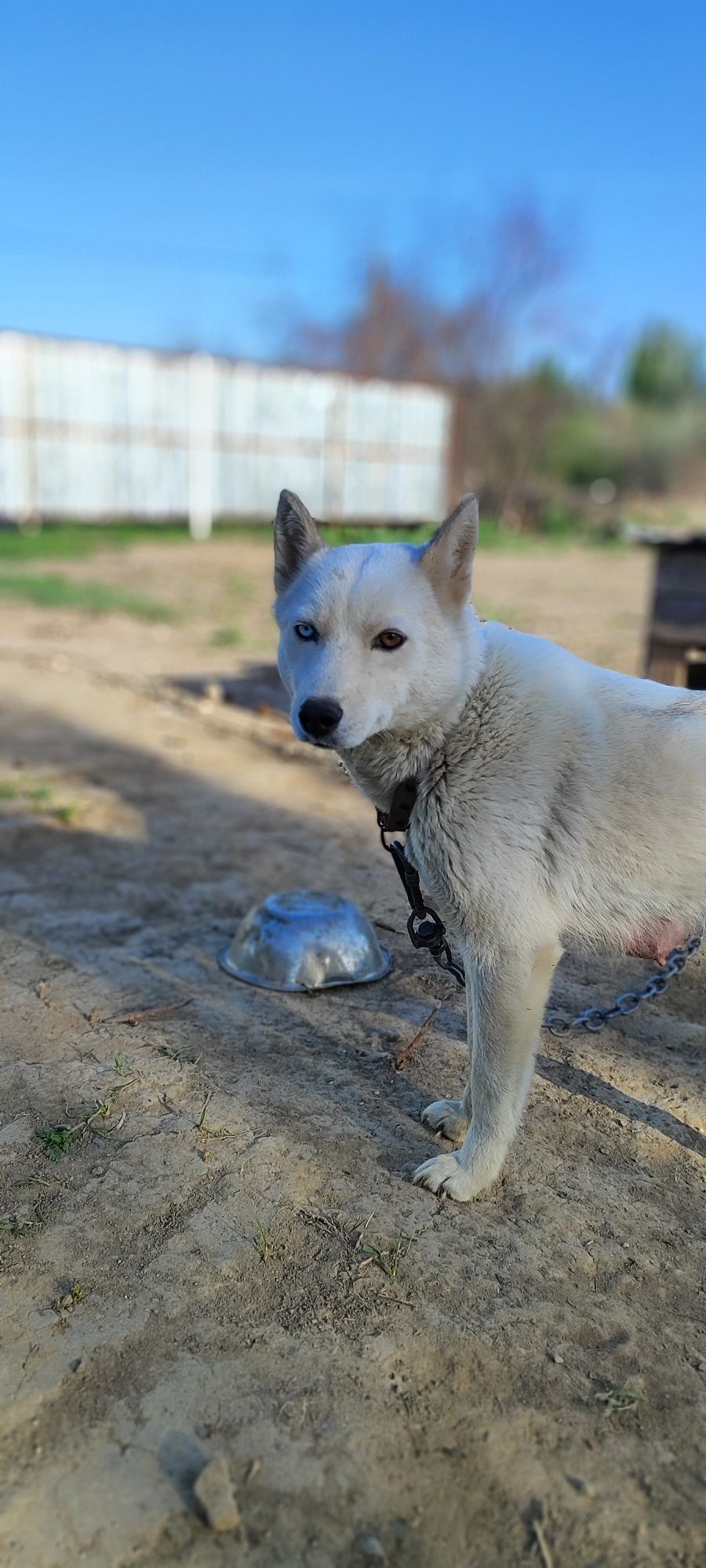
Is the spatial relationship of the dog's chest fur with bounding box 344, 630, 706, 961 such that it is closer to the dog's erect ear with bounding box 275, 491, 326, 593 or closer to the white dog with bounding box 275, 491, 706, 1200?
the white dog with bounding box 275, 491, 706, 1200

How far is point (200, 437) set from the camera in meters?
19.8

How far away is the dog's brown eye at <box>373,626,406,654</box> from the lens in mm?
2562

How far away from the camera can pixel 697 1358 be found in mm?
2273

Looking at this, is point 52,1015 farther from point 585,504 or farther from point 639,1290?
point 585,504

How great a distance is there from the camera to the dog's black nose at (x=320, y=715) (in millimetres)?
2453

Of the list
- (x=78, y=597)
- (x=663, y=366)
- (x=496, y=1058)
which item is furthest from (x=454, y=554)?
(x=663, y=366)

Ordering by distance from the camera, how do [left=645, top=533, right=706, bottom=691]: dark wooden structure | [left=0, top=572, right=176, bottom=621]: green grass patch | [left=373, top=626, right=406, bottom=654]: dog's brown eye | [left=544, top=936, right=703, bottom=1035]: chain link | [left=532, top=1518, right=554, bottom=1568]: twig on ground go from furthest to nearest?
[left=0, top=572, right=176, bottom=621]: green grass patch < [left=645, top=533, right=706, bottom=691]: dark wooden structure < [left=544, top=936, right=703, bottom=1035]: chain link < [left=373, top=626, right=406, bottom=654]: dog's brown eye < [left=532, top=1518, right=554, bottom=1568]: twig on ground

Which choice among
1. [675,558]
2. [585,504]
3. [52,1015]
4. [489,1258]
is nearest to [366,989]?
[52,1015]

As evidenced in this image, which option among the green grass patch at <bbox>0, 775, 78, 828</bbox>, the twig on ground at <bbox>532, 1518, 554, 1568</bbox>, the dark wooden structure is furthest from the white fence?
the twig on ground at <bbox>532, 1518, 554, 1568</bbox>

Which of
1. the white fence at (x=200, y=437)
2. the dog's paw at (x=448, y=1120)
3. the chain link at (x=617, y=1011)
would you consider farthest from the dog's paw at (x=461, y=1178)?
the white fence at (x=200, y=437)

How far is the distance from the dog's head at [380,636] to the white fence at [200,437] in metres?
16.8

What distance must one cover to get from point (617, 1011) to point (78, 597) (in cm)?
1081

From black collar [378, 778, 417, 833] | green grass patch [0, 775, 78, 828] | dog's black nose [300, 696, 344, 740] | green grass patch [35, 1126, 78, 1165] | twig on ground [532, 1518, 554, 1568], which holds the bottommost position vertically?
green grass patch [0, 775, 78, 828]

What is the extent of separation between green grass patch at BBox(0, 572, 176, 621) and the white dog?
9.57m
